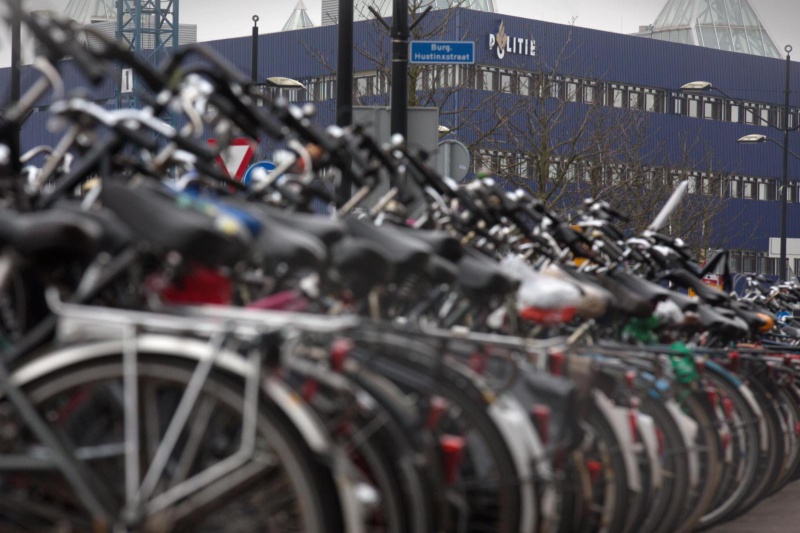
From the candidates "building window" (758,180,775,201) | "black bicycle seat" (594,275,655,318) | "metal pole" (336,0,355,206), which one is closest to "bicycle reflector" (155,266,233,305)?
"black bicycle seat" (594,275,655,318)

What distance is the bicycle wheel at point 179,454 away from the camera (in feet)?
11.9

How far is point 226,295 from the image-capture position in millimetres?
4176

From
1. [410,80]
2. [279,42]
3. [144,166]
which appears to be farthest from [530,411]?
[279,42]

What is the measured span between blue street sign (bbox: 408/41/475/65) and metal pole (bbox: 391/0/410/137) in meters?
0.20

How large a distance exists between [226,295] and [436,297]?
51.4 inches

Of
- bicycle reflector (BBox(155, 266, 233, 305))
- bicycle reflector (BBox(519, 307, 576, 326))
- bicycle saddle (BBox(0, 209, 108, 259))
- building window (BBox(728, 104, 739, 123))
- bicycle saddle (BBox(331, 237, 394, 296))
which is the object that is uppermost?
building window (BBox(728, 104, 739, 123))

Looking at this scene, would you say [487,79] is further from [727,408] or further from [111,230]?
[111,230]

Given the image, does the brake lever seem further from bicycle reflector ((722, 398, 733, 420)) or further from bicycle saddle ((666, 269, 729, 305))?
bicycle saddle ((666, 269, 729, 305))

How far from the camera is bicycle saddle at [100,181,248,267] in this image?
3729mm

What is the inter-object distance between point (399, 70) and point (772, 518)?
751cm

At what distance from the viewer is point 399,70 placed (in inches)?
592

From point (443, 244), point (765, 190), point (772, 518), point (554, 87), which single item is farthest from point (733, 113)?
point (443, 244)

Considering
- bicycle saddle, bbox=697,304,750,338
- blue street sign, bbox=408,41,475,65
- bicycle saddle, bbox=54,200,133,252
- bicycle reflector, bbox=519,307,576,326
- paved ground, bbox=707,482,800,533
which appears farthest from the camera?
blue street sign, bbox=408,41,475,65

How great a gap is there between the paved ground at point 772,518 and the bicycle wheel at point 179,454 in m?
4.09
